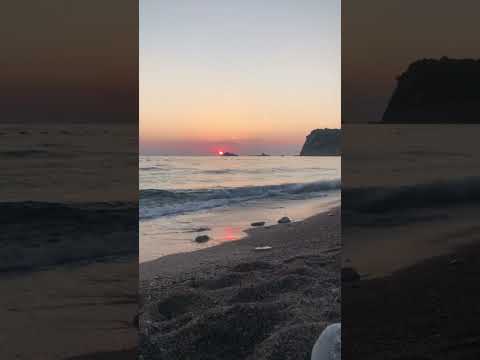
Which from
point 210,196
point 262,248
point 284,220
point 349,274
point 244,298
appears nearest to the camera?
point 349,274

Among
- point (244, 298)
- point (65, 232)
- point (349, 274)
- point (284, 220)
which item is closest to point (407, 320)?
point (349, 274)

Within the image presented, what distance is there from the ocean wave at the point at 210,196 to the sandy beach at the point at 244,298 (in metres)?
2.77

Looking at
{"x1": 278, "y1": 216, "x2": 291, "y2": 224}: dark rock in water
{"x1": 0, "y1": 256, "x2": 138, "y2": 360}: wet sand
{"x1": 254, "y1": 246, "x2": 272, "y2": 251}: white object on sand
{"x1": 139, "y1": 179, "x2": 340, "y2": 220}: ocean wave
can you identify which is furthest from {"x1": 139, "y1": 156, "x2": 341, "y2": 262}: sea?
{"x1": 0, "y1": 256, "x2": 138, "y2": 360}: wet sand

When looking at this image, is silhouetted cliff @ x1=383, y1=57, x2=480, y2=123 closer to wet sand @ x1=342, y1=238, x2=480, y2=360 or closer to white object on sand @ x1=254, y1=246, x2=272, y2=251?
wet sand @ x1=342, y1=238, x2=480, y2=360

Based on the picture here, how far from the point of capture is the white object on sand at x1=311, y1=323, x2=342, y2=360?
253 centimetres

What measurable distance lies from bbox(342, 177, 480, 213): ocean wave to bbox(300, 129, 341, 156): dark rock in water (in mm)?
16197

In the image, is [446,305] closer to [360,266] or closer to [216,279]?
[360,266]

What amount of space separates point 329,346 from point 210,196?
8162 mm

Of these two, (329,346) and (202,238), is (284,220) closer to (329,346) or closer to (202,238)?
(202,238)

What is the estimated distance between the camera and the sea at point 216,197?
7.59 metres

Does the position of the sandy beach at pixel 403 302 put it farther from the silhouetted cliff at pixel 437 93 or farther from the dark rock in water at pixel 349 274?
the silhouetted cliff at pixel 437 93

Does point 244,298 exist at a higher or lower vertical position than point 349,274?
lower

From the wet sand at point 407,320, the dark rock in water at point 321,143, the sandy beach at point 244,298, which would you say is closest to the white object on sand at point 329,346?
the sandy beach at point 244,298

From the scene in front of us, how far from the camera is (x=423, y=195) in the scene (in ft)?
7.54
